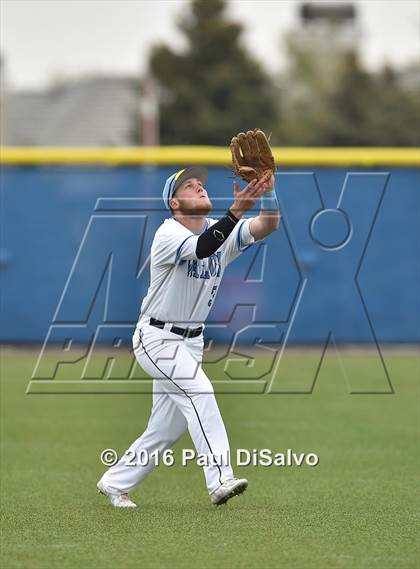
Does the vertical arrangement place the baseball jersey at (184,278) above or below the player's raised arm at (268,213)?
below

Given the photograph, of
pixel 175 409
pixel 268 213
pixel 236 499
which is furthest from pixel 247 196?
pixel 236 499

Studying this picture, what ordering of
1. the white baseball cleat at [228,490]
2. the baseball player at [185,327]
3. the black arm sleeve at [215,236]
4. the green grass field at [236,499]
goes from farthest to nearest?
1. the baseball player at [185,327]
2. the white baseball cleat at [228,490]
3. the black arm sleeve at [215,236]
4. the green grass field at [236,499]

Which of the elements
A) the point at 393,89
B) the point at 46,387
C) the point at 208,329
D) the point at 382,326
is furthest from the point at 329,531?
the point at 393,89

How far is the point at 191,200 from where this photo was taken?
22.4 feet

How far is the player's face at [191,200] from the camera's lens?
6801 millimetres

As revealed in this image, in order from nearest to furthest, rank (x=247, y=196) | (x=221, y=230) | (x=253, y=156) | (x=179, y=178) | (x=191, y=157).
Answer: (x=221, y=230)
(x=247, y=196)
(x=253, y=156)
(x=179, y=178)
(x=191, y=157)

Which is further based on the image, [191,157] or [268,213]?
[191,157]

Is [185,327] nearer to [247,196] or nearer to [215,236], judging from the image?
[215,236]

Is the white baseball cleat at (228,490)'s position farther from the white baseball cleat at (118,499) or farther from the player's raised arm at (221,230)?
the player's raised arm at (221,230)

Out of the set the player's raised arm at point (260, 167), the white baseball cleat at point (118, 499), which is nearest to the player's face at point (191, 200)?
the player's raised arm at point (260, 167)

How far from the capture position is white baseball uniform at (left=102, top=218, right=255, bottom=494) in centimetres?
666

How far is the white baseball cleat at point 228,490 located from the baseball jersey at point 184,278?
88 cm

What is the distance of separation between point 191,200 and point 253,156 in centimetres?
41

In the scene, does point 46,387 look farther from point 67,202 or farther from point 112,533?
point 112,533
